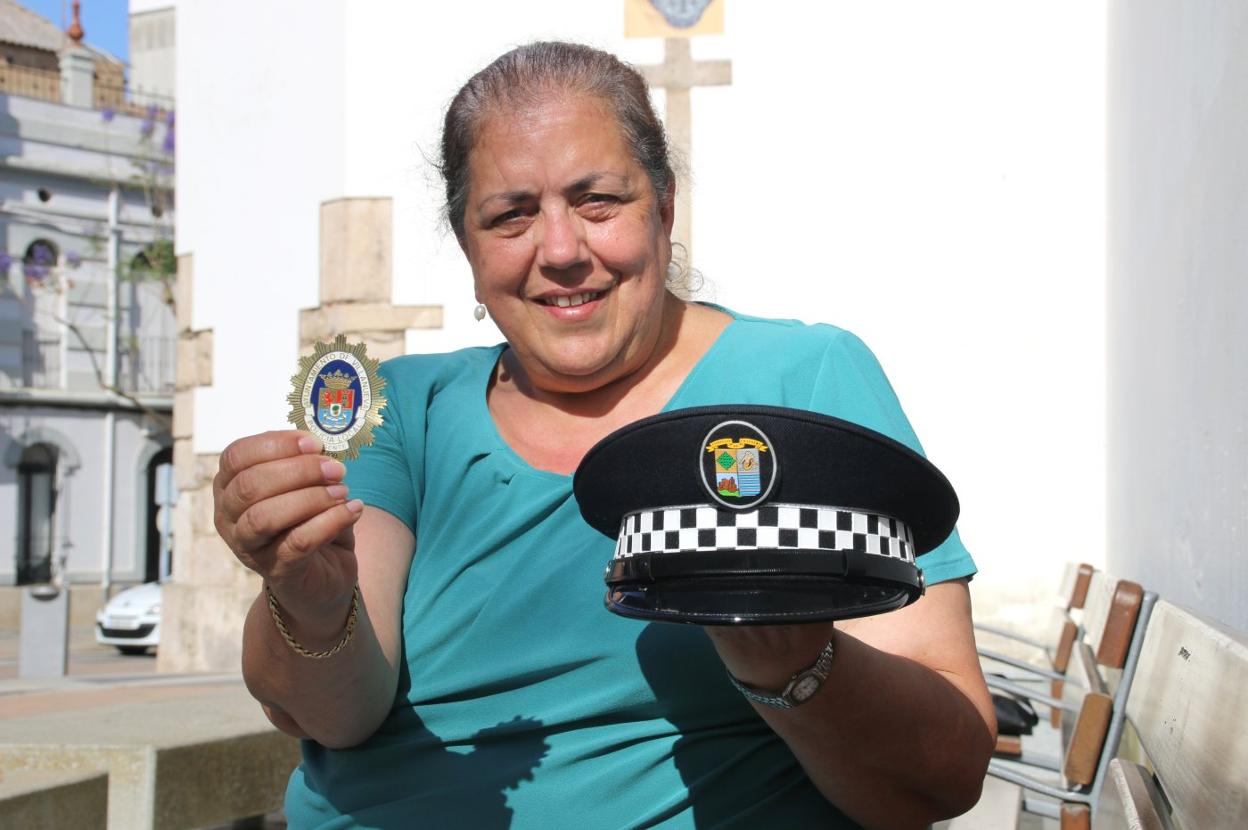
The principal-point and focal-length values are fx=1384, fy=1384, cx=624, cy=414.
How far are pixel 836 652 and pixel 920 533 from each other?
21 cm

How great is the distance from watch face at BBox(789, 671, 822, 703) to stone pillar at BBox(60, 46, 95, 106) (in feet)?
98.6

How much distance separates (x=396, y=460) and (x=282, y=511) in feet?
1.73

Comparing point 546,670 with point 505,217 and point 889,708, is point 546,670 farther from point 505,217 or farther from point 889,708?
point 505,217

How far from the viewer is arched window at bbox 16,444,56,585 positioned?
26031 mm

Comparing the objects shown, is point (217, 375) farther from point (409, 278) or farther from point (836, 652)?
point (836, 652)

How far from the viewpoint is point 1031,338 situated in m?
7.41

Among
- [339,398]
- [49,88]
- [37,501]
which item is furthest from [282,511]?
[49,88]

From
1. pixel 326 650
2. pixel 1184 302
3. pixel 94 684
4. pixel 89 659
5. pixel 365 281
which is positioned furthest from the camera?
pixel 89 659

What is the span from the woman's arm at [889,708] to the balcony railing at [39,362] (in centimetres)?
2747

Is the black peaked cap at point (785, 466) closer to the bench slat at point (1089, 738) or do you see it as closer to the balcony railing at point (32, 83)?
the bench slat at point (1089, 738)

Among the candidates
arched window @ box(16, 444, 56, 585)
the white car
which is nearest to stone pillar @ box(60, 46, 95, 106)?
arched window @ box(16, 444, 56, 585)

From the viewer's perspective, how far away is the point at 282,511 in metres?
1.46

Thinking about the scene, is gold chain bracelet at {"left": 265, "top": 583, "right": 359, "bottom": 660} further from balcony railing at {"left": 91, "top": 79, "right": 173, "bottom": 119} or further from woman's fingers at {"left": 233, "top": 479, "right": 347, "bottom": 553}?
balcony railing at {"left": 91, "top": 79, "right": 173, "bottom": 119}

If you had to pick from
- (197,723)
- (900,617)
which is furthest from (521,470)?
(197,723)
